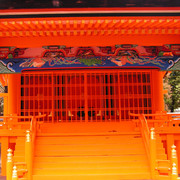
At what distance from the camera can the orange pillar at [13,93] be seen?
1200 cm

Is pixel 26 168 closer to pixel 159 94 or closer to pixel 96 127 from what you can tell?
pixel 96 127

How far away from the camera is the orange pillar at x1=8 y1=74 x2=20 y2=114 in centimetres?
1200

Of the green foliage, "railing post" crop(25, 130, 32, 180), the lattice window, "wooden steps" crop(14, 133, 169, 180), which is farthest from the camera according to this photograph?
the green foliage

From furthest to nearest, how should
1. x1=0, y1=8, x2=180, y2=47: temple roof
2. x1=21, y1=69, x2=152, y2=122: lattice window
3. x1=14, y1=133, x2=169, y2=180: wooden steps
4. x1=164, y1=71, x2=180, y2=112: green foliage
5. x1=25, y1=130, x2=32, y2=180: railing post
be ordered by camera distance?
1. x1=164, y1=71, x2=180, y2=112: green foliage
2. x1=21, y1=69, x2=152, y2=122: lattice window
3. x1=14, y1=133, x2=169, y2=180: wooden steps
4. x1=25, y1=130, x2=32, y2=180: railing post
5. x1=0, y1=8, x2=180, y2=47: temple roof

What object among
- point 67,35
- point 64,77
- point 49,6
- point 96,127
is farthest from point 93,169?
point 64,77

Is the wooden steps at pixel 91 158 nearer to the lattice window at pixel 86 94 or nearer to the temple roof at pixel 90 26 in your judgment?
the lattice window at pixel 86 94

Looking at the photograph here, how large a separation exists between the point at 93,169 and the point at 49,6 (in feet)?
15.2

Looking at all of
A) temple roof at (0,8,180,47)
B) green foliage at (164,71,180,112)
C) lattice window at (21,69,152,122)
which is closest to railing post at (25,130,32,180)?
temple roof at (0,8,180,47)

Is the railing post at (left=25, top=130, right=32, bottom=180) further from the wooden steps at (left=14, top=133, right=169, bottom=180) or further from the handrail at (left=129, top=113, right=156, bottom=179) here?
the handrail at (left=129, top=113, right=156, bottom=179)

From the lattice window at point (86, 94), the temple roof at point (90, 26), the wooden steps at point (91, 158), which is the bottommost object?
the wooden steps at point (91, 158)

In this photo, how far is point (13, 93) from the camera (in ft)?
39.5

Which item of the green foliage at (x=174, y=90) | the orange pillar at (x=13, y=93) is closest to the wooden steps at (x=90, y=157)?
the orange pillar at (x=13, y=93)

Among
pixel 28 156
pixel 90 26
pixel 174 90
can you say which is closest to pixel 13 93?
pixel 28 156

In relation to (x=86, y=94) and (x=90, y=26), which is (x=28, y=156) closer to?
(x=90, y=26)
